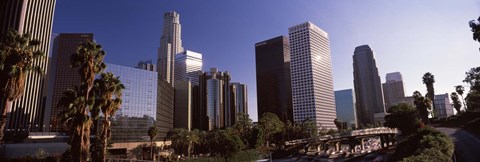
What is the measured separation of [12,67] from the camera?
1104 inches

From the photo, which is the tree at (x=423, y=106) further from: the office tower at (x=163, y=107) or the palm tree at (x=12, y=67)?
A: the palm tree at (x=12, y=67)

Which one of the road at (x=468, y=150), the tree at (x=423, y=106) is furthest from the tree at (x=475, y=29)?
the tree at (x=423, y=106)

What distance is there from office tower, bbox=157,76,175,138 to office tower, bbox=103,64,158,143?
8152 millimetres

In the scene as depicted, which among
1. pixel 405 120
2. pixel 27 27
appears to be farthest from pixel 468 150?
pixel 27 27

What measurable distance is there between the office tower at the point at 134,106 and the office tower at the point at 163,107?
8.15 m

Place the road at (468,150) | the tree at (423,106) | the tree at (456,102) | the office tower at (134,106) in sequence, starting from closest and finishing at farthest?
the road at (468,150) < the tree at (423,106) < the office tower at (134,106) < the tree at (456,102)

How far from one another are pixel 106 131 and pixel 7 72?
14.8 meters

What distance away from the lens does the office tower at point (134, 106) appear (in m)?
126

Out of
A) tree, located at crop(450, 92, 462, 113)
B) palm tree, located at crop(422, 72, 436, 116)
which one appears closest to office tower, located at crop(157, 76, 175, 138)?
palm tree, located at crop(422, 72, 436, 116)

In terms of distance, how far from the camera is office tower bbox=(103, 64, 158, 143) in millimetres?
126438

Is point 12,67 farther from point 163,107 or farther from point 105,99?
point 163,107

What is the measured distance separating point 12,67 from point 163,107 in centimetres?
13683

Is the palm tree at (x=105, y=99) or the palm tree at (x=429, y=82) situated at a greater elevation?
the palm tree at (x=429, y=82)

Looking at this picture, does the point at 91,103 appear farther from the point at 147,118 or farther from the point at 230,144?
the point at 147,118
